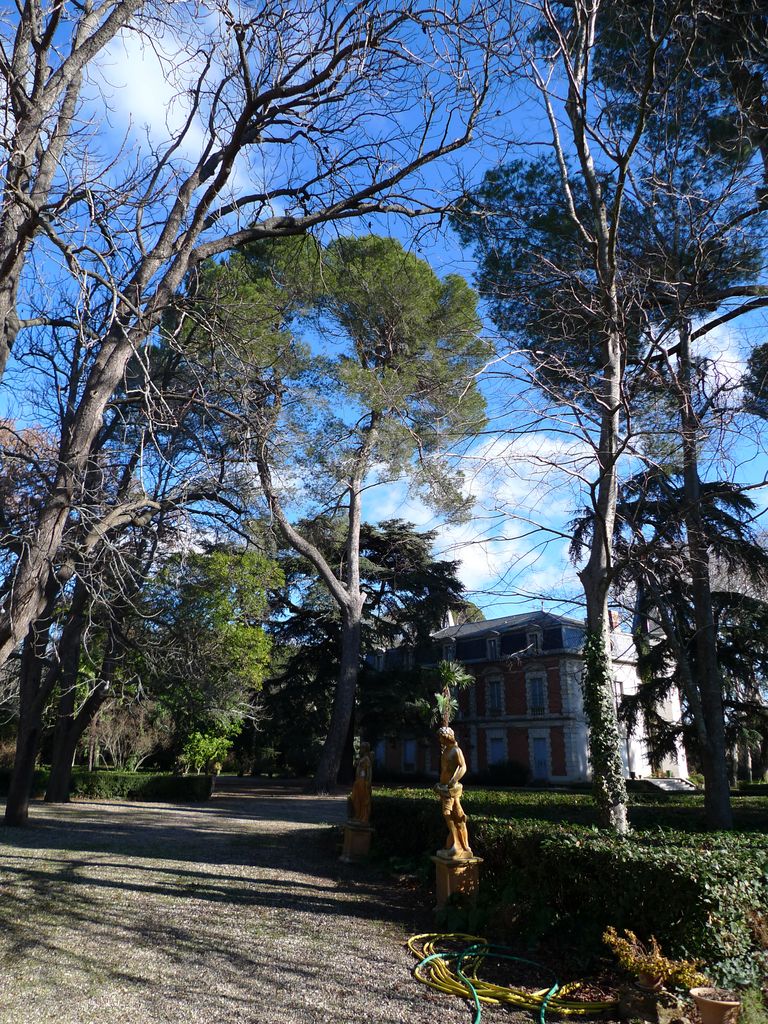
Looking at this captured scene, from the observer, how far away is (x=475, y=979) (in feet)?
15.8

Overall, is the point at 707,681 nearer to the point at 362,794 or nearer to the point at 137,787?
the point at 362,794

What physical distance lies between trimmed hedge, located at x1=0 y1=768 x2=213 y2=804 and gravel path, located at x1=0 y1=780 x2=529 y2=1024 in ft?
31.6

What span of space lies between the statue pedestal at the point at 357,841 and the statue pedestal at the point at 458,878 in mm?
3073

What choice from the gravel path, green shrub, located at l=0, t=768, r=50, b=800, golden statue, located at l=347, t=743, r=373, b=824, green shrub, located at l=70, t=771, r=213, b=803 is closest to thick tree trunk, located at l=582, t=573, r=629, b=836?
the gravel path

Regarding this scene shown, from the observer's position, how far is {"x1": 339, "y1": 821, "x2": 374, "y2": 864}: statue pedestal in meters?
9.44

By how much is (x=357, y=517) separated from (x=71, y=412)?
12.8m

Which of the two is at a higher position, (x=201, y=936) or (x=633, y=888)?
(x=633, y=888)

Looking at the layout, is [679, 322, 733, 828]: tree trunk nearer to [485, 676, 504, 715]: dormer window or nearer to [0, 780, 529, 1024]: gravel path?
[0, 780, 529, 1024]: gravel path

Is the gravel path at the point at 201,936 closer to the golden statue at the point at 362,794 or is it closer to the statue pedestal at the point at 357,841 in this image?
the statue pedestal at the point at 357,841

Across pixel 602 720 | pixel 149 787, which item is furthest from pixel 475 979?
pixel 149 787

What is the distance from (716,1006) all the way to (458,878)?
3.29 metres

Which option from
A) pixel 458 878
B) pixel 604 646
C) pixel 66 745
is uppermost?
pixel 604 646

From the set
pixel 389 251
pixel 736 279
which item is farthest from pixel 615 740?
pixel 389 251

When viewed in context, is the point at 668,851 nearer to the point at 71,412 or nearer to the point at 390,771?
the point at 71,412
